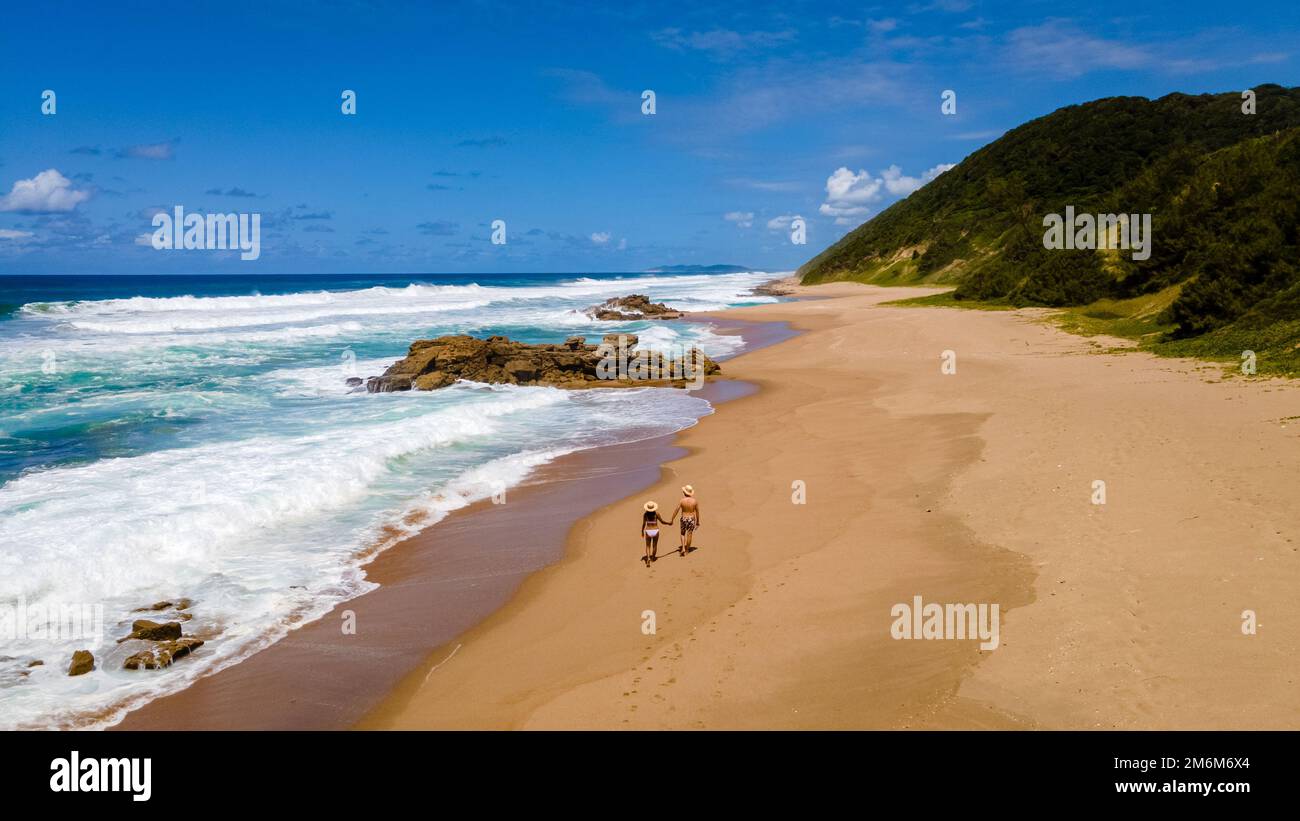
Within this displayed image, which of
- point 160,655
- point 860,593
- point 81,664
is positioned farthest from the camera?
point 860,593

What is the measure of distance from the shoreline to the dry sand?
1.43 feet

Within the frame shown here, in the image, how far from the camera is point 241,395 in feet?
84.6

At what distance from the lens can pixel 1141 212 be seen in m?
42.8

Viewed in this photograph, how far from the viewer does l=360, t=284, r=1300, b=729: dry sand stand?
21.4 ft

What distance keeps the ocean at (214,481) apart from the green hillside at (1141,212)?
16766 millimetres

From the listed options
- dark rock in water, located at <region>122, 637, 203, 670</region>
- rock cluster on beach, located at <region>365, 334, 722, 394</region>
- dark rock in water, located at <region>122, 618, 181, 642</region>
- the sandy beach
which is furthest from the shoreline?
rock cluster on beach, located at <region>365, 334, 722, 394</region>

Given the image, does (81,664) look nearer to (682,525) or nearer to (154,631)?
(154,631)

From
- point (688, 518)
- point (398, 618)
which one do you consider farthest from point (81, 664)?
point (688, 518)

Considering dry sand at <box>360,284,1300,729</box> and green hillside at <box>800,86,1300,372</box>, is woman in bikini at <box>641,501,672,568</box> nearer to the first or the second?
dry sand at <box>360,284,1300,729</box>

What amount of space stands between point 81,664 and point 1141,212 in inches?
1986

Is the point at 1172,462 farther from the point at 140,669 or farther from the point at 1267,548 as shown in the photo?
the point at 140,669
